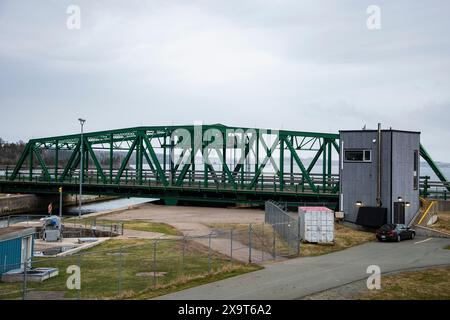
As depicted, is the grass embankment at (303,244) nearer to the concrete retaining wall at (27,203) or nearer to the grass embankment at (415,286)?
the grass embankment at (415,286)

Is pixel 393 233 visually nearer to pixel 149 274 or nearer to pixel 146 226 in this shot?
pixel 149 274

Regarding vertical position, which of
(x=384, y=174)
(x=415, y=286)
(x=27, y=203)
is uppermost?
(x=384, y=174)

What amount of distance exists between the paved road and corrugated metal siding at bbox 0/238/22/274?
1016cm

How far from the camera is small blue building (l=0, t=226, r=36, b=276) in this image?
2566 centimetres

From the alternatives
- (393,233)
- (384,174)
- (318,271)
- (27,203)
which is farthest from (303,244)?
(27,203)

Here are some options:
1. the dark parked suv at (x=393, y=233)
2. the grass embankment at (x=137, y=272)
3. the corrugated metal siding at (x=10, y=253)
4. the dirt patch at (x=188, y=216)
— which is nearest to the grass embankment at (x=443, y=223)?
the dark parked suv at (x=393, y=233)

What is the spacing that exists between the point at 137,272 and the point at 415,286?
42.9ft

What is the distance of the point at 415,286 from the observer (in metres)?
22.1

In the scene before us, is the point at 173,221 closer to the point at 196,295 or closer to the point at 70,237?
the point at 70,237

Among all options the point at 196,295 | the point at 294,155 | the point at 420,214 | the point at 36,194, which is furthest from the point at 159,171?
the point at 196,295

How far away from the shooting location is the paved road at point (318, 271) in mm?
20266

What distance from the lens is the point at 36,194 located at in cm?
8400

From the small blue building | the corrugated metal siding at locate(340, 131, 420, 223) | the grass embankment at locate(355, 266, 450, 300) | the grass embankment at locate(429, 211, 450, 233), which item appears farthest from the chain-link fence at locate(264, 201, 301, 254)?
the small blue building
